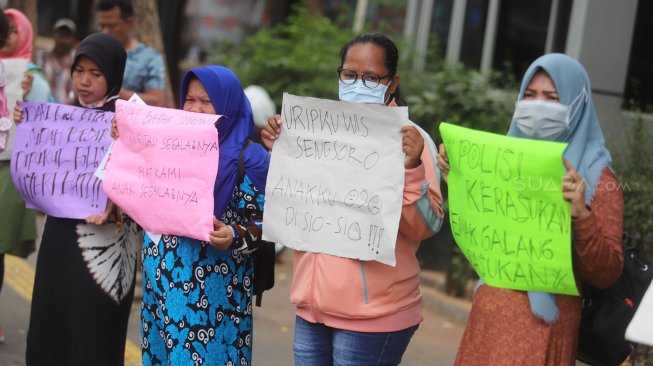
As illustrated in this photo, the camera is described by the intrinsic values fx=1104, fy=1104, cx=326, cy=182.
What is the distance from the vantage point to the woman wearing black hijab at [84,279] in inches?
190

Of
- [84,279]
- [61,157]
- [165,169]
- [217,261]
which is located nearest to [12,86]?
[61,157]

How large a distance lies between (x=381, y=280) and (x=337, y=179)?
403 mm

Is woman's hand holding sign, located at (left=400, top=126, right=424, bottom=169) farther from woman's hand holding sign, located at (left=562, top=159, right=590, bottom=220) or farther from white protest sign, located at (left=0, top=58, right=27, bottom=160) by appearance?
white protest sign, located at (left=0, top=58, right=27, bottom=160)

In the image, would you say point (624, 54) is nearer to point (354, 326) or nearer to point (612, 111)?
point (612, 111)

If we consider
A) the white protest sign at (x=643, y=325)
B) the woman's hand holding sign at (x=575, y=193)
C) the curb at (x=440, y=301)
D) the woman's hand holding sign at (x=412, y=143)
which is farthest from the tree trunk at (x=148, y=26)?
the white protest sign at (x=643, y=325)

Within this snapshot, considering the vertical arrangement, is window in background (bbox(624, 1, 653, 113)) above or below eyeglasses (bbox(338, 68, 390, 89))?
above

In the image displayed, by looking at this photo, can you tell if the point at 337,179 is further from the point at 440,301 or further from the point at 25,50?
the point at 440,301

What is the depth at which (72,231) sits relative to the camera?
15.9 ft

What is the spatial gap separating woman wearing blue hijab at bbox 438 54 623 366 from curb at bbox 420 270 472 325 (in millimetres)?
4710

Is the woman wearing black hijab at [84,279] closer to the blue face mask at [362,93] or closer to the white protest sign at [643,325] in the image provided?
the blue face mask at [362,93]

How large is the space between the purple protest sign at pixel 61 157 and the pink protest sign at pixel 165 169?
0.25m

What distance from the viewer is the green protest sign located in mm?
3467

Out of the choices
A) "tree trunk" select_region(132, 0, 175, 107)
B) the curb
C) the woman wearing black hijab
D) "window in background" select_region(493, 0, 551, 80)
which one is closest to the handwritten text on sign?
the woman wearing black hijab

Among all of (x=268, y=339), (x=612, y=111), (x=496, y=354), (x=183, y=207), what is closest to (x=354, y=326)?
(x=496, y=354)
